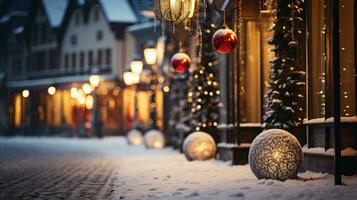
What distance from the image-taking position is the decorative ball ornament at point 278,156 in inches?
489

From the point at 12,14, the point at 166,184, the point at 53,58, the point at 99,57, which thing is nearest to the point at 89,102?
the point at 99,57

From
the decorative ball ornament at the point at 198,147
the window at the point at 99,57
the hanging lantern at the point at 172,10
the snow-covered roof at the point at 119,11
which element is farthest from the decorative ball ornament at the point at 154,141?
the window at the point at 99,57

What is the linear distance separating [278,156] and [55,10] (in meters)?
57.4

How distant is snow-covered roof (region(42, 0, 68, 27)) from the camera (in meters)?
66.2

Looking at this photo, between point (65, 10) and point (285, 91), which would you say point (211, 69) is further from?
point (65, 10)

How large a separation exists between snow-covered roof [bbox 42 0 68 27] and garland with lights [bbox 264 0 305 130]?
52545mm

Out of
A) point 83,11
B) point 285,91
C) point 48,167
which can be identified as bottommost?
point 48,167

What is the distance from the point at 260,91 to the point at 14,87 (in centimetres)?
5505

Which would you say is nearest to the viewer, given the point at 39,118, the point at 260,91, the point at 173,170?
the point at 173,170

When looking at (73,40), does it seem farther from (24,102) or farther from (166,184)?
(166,184)

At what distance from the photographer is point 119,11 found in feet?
198

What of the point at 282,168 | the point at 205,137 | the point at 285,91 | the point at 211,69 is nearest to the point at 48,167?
the point at 205,137

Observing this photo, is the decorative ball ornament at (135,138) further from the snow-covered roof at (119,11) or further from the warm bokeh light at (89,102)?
the snow-covered roof at (119,11)

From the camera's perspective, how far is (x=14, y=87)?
71000mm
